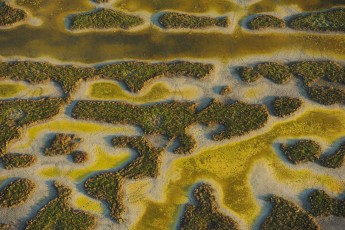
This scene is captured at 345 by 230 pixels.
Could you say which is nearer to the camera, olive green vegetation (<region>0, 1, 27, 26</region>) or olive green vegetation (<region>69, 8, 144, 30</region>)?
olive green vegetation (<region>69, 8, 144, 30</region>)

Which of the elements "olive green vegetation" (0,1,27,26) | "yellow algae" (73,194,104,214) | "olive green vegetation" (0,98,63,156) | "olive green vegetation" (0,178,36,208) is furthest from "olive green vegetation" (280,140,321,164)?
"olive green vegetation" (0,1,27,26)

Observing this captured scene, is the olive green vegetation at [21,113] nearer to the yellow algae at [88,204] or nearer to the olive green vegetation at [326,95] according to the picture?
the yellow algae at [88,204]

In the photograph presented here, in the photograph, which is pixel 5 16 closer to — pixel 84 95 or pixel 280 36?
pixel 84 95

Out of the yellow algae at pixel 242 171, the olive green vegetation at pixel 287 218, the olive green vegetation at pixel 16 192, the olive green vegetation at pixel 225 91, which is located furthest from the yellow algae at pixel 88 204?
the olive green vegetation at pixel 225 91

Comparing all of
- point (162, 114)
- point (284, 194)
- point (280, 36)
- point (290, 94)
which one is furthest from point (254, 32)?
point (284, 194)

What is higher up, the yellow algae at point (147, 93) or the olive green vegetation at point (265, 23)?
the olive green vegetation at point (265, 23)

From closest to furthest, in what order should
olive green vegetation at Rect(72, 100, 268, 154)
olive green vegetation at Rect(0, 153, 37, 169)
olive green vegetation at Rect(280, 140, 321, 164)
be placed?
olive green vegetation at Rect(0, 153, 37, 169), olive green vegetation at Rect(280, 140, 321, 164), olive green vegetation at Rect(72, 100, 268, 154)

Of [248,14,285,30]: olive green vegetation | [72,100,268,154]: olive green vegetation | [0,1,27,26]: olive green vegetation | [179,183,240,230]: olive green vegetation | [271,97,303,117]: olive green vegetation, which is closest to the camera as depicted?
[179,183,240,230]: olive green vegetation

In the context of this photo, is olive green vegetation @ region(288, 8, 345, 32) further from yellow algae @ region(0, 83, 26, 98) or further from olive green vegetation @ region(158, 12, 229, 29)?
yellow algae @ region(0, 83, 26, 98)
